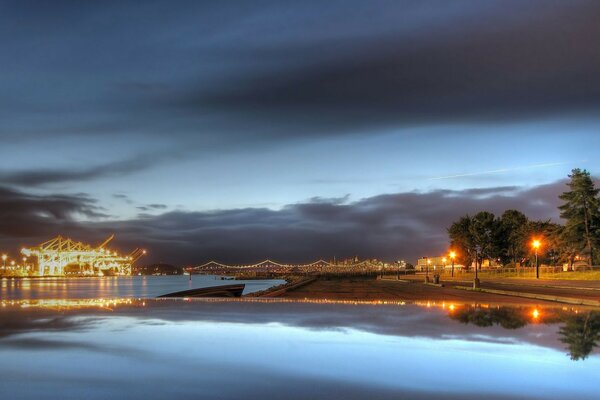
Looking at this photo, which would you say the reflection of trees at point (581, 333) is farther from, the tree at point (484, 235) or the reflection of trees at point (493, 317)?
the tree at point (484, 235)

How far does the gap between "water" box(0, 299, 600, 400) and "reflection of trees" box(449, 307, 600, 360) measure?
0.06 m

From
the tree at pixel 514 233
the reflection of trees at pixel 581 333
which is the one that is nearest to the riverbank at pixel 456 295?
the reflection of trees at pixel 581 333

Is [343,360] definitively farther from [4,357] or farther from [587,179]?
[587,179]

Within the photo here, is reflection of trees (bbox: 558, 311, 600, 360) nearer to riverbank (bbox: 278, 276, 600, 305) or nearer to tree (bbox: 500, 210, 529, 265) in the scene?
riverbank (bbox: 278, 276, 600, 305)

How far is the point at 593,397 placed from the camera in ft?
28.2

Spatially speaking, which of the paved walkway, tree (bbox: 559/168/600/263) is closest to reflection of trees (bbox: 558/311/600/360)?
the paved walkway

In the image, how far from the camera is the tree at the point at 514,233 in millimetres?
130875

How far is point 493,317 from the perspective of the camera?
72.6 feet

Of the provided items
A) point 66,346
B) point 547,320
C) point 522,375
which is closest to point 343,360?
point 522,375

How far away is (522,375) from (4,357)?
10409mm

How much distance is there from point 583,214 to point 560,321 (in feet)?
229

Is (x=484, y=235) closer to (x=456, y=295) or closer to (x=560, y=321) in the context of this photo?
(x=456, y=295)

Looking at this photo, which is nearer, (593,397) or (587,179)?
(593,397)

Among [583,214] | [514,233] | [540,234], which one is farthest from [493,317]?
[514,233]
